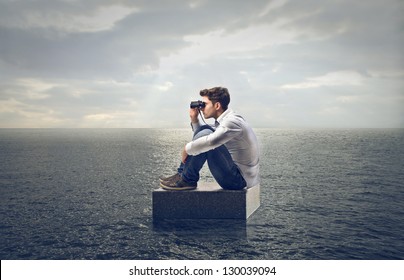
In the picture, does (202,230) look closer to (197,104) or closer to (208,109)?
(208,109)

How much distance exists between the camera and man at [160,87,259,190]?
332 inches

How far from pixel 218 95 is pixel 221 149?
1.22 meters

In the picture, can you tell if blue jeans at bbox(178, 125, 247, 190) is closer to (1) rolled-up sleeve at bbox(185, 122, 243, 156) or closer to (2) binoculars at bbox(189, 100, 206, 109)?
(1) rolled-up sleeve at bbox(185, 122, 243, 156)

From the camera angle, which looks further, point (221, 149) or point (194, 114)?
point (194, 114)

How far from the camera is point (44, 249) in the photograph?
313 inches

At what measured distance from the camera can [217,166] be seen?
876cm

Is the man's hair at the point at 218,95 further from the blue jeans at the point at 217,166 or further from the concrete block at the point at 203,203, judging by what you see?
the concrete block at the point at 203,203

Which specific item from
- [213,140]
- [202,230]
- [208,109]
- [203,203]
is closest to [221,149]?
[213,140]

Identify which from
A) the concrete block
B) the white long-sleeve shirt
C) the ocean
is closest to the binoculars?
the white long-sleeve shirt

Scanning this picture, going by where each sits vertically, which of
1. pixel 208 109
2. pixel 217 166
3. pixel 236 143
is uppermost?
pixel 208 109

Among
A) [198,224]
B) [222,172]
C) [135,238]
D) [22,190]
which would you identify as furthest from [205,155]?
[22,190]

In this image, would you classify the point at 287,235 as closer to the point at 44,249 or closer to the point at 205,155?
the point at 205,155

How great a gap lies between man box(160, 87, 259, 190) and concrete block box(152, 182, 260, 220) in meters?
0.17

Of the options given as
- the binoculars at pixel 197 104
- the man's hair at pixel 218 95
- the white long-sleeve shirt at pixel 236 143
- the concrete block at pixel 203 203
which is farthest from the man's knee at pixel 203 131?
the concrete block at pixel 203 203
